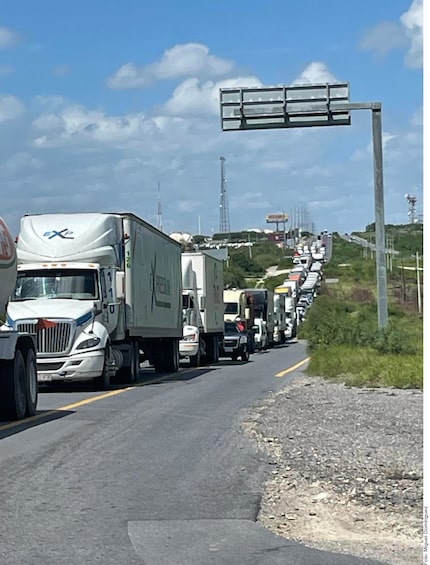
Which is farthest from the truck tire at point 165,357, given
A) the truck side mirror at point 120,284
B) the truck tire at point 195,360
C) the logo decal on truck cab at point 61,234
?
the logo decal on truck cab at point 61,234

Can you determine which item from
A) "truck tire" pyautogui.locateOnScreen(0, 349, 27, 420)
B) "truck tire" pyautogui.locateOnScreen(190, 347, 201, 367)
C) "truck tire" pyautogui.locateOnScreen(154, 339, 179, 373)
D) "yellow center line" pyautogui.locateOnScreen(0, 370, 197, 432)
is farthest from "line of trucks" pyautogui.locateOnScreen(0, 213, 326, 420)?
"truck tire" pyautogui.locateOnScreen(190, 347, 201, 367)

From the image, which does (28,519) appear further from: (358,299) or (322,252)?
(322,252)

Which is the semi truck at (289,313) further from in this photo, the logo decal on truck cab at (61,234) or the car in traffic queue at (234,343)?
the logo decal on truck cab at (61,234)

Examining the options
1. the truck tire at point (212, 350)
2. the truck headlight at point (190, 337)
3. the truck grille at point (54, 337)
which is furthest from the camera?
the truck tire at point (212, 350)

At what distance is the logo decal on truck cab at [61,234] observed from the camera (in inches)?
909

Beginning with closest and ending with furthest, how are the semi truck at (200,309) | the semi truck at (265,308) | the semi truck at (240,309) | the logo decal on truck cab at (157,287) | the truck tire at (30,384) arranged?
the truck tire at (30,384), the logo decal on truck cab at (157,287), the semi truck at (200,309), the semi truck at (240,309), the semi truck at (265,308)

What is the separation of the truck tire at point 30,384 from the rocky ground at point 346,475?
334 cm

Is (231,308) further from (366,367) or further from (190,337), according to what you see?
(366,367)

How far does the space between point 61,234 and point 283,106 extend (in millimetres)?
8633

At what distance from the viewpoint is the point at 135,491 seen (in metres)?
9.44

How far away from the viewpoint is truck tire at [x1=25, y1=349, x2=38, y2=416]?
15.7 m

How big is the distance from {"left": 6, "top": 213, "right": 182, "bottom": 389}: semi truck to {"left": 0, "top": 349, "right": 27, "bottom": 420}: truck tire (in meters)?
4.71
